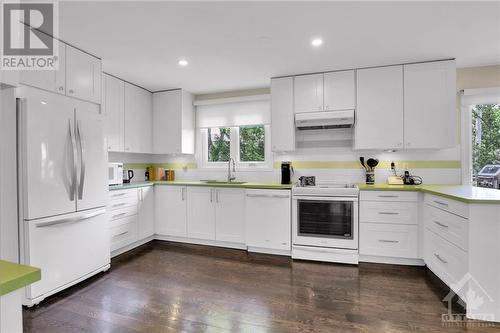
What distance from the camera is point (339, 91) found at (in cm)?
345

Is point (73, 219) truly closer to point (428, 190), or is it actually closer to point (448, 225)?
point (448, 225)

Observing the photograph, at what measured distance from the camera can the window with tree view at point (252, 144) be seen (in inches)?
168

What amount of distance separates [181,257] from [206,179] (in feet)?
4.78

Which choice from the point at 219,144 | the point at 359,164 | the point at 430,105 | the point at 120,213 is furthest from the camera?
the point at 219,144

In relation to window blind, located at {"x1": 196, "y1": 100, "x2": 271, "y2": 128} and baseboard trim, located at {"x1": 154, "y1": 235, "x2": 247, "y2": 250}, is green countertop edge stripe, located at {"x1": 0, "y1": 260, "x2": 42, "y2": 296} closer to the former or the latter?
baseboard trim, located at {"x1": 154, "y1": 235, "x2": 247, "y2": 250}

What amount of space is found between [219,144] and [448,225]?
10.8ft

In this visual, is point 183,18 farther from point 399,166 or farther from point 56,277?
point 399,166

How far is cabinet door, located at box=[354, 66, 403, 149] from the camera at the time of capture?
3254 mm

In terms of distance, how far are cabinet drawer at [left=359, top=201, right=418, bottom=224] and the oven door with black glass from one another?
115mm

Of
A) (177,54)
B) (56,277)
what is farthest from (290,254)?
(177,54)

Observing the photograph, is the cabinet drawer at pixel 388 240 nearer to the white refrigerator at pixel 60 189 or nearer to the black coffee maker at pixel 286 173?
the black coffee maker at pixel 286 173

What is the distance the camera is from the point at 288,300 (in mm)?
2312

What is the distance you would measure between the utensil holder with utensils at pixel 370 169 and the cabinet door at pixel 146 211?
3120mm

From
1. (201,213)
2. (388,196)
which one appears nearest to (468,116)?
(388,196)
